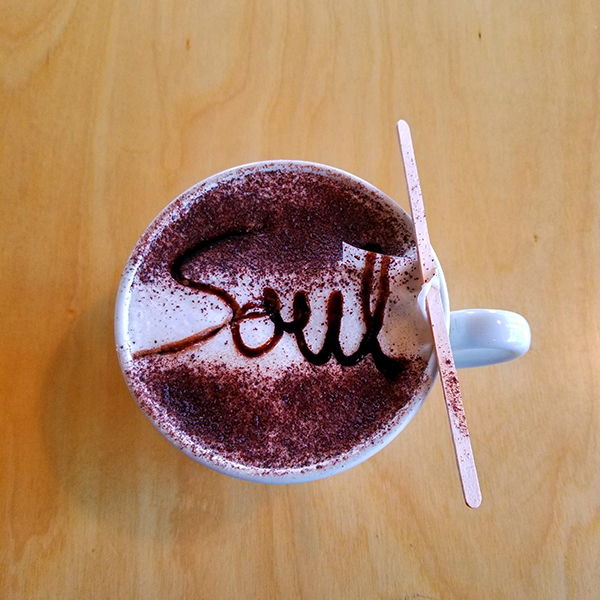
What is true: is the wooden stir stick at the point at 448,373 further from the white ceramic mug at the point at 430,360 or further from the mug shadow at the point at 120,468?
the mug shadow at the point at 120,468

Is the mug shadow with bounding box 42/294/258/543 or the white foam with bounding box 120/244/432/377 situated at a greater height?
the white foam with bounding box 120/244/432/377

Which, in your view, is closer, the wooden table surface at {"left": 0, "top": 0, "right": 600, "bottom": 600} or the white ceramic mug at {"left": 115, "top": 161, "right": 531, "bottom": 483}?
the white ceramic mug at {"left": 115, "top": 161, "right": 531, "bottom": 483}

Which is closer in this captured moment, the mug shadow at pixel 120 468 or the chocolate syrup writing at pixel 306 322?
the chocolate syrup writing at pixel 306 322

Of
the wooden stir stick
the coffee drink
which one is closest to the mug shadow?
the coffee drink

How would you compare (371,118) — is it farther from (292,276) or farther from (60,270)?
(60,270)

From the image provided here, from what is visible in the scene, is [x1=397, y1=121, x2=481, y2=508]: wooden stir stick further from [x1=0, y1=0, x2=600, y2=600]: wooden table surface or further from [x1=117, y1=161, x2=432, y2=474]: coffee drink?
[x1=0, y1=0, x2=600, y2=600]: wooden table surface

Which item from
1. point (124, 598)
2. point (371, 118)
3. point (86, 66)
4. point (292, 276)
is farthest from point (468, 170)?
point (124, 598)


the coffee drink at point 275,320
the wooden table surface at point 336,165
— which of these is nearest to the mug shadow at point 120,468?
the wooden table surface at point 336,165
